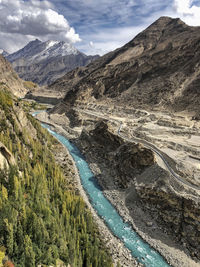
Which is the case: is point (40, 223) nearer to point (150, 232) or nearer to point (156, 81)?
point (150, 232)

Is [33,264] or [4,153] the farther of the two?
[4,153]

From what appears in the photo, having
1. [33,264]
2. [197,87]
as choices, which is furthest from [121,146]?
[197,87]

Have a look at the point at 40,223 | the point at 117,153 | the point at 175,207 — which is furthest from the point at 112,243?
the point at 117,153

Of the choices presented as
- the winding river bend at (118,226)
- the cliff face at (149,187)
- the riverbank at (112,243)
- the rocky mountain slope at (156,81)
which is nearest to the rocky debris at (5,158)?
→ the riverbank at (112,243)

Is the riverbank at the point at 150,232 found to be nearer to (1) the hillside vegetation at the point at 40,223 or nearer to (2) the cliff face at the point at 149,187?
(2) the cliff face at the point at 149,187

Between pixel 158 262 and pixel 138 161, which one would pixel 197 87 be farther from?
pixel 158 262

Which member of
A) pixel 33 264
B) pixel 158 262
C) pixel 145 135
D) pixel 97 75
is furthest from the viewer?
pixel 97 75

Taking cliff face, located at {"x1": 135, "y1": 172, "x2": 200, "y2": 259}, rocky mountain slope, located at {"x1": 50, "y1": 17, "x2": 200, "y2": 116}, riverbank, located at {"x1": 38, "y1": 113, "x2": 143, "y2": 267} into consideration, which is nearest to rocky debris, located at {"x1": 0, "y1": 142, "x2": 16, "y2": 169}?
riverbank, located at {"x1": 38, "y1": 113, "x2": 143, "y2": 267}
